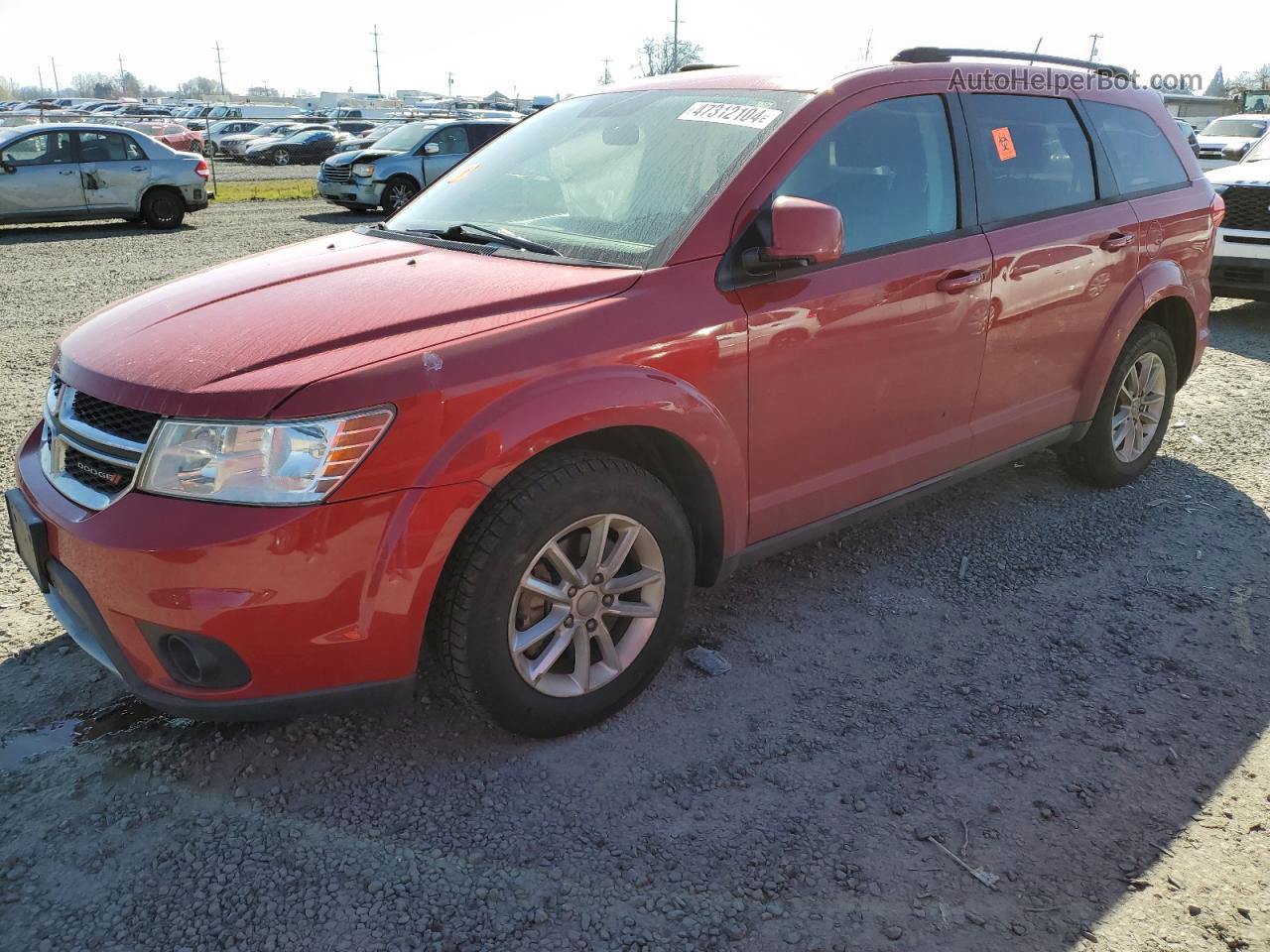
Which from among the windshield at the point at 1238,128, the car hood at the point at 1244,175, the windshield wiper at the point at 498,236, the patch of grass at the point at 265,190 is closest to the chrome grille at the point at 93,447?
the windshield wiper at the point at 498,236

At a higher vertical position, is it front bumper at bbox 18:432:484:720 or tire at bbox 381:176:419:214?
front bumper at bbox 18:432:484:720

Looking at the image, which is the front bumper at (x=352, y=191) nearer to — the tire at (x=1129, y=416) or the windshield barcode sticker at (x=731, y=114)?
the tire at (x=1129, y=416)

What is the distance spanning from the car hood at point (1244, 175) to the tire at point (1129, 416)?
4.72 m

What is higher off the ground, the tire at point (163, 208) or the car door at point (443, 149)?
the car door at point (443, 149)

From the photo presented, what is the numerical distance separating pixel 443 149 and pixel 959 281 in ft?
49.1

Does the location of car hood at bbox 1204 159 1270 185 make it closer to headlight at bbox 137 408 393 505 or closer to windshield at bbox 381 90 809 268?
windshield at bbox 381 90 809 268

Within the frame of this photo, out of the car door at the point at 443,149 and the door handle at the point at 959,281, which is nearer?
the door handle at the point at 959,281

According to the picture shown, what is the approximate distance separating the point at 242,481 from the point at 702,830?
4.62 feet

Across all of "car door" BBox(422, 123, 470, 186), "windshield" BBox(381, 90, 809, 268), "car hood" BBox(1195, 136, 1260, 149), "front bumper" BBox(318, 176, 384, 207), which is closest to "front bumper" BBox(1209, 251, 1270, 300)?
"windshield" BBox(381, 90, 809, 268)

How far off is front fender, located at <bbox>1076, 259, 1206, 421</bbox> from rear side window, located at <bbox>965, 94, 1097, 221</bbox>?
49 centimetres

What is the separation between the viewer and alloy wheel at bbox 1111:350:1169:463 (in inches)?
188

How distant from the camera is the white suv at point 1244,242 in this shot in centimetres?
862

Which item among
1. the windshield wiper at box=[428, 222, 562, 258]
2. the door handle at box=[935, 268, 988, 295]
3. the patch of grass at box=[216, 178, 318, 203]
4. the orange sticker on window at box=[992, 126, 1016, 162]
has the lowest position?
the patch of grass at box=[216, 178, 318, 203]

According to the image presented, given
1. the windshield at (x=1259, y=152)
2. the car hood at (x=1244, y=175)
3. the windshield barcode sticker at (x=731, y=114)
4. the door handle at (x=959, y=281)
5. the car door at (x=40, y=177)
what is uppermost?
the windshield barcode sticker at (x=731, y=114)
